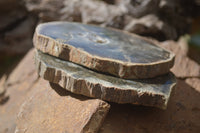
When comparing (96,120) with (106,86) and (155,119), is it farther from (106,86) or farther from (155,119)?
(155,119)

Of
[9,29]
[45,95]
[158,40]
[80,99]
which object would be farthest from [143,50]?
[9,29]

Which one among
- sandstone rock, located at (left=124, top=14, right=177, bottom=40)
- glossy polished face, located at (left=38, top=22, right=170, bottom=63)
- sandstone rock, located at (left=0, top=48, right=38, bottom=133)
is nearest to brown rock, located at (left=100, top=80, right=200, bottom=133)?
glossy polished face, located at (left=38, top=22, right=170, bottom=63)

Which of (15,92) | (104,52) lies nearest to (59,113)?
(104,52)

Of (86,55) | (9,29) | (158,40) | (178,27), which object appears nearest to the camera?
(86,55)

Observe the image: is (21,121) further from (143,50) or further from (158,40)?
(158,40)

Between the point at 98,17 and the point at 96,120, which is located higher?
the point at 96,120
